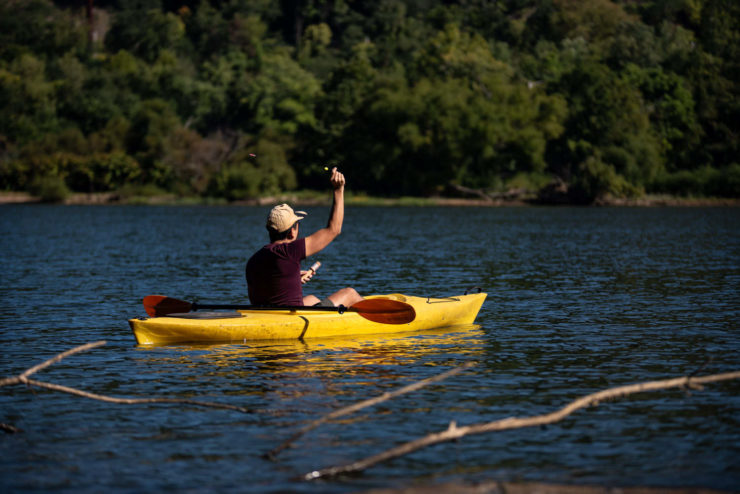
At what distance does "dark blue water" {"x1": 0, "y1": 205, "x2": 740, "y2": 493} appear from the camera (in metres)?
7.64

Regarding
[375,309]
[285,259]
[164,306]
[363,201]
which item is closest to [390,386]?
[285,259]

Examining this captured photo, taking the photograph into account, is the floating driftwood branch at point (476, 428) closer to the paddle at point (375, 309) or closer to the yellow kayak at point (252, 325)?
the yellow kayak at point (252, 325)

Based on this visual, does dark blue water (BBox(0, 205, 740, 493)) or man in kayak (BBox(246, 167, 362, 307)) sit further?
man in kayak (BBox(246, 167, 362, 307))

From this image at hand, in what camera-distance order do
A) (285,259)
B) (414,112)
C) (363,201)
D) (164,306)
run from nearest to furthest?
(285,259)
(164,306)
(414,112)
(363,201)

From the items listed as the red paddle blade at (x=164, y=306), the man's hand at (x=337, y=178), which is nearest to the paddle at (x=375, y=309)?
the red paddle blade at (x=164, y=306)

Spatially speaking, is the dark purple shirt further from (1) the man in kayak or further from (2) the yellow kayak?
(2) the yellow kayak

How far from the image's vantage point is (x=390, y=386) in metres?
10.6

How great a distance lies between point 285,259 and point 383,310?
1830mm

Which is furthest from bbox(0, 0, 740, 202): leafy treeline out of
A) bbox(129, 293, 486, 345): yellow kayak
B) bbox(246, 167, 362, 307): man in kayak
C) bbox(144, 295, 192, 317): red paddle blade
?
bbox(246, 167, 362, 307): man in kayak

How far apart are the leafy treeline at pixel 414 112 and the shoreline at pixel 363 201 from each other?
3.48ft

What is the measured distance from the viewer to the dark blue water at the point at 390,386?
7.64 meters

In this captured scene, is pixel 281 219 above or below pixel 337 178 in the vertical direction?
below

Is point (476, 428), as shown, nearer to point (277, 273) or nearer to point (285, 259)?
point (285, 259)

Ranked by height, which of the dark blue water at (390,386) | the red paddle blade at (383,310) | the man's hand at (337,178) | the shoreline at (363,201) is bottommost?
the shoreline at (363,201)
